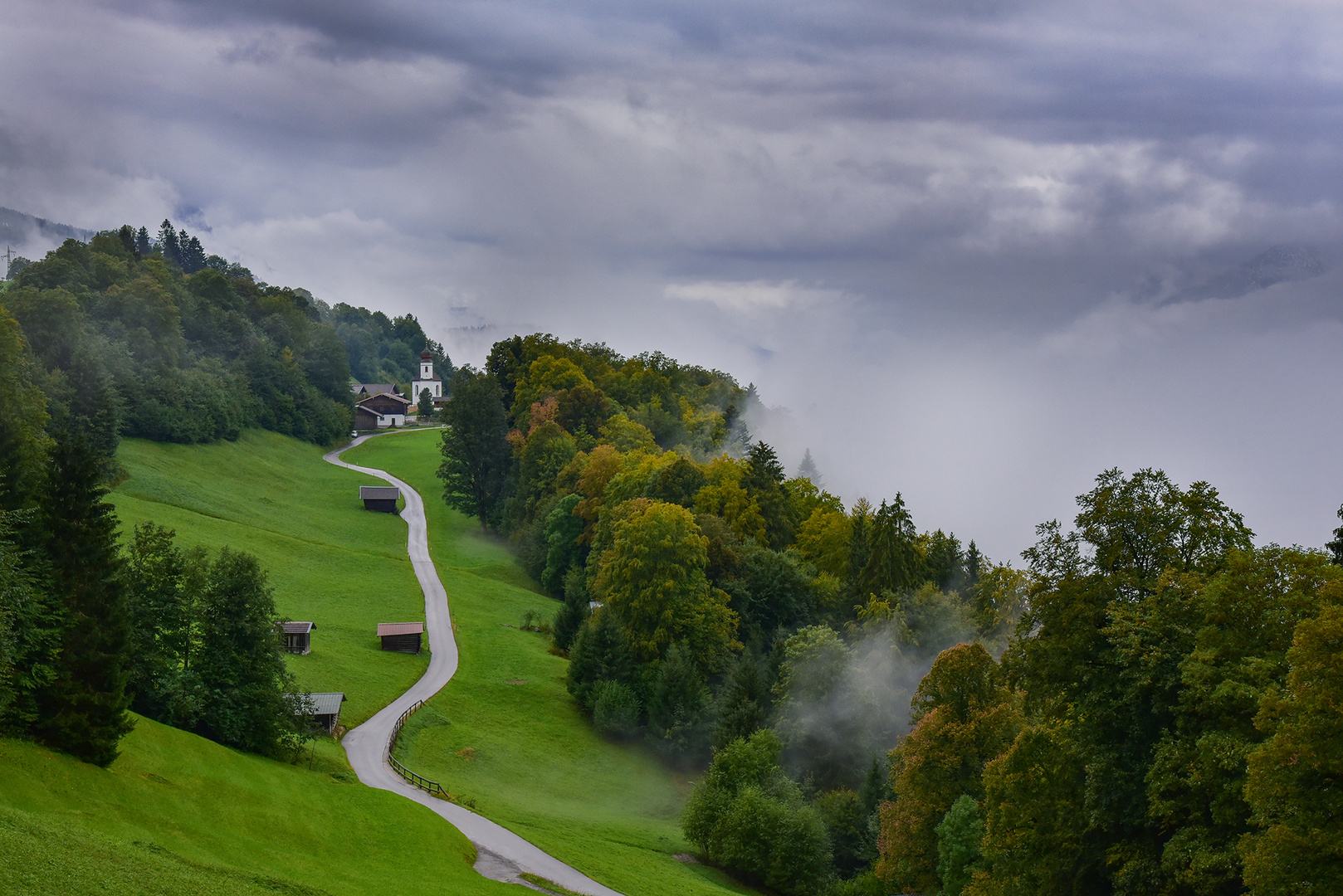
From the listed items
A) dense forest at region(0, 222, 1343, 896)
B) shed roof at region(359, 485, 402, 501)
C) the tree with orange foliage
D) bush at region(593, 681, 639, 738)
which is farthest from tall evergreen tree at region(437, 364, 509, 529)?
the tree with orange foliage

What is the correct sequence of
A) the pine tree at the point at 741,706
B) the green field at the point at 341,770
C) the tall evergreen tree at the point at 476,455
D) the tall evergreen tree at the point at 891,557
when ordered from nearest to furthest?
the green field at the point at 341,770, the pine tree at the point at 741,706, the tall evergreen tree at the point at 891,557, the tall evergreen tree at the point at 476,455

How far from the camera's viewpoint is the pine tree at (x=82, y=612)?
27.1 meters

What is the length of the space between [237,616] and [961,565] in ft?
185

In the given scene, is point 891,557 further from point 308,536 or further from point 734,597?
point 308,536

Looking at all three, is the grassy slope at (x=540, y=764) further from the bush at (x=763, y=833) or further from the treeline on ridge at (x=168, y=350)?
the treeline on ridge at (x=168, y=350)

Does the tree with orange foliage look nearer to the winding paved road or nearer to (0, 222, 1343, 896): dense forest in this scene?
(0, 222, 1343, 896): dense forest

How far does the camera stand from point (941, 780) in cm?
3631

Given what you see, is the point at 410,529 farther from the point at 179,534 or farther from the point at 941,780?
the point at 941,780

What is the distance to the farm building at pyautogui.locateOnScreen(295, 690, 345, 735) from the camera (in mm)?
44750

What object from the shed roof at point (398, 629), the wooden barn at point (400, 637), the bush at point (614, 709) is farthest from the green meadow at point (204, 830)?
the shed roof at point (398, 629)

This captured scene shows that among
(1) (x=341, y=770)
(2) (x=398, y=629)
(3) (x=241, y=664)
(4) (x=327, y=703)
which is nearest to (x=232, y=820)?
(3) (x=241, y=664)

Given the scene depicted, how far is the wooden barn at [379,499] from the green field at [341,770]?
164 centimetres

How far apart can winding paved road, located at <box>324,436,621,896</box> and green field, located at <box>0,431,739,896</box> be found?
831 mm

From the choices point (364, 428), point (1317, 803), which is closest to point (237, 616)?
point (1317, 803)
